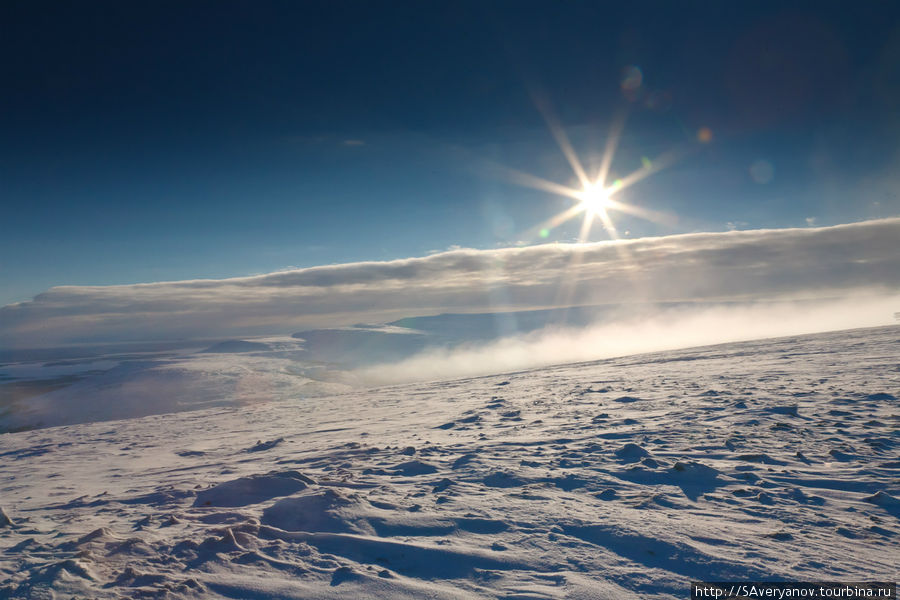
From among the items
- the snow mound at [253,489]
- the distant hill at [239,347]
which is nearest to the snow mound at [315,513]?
the snow mound at [253,489]

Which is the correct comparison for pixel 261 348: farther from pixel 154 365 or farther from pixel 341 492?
pixel 341 492

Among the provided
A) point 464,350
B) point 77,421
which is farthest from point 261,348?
point 77,421

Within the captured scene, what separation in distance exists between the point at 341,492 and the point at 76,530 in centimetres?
306

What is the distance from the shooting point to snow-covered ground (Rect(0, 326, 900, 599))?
4430mm

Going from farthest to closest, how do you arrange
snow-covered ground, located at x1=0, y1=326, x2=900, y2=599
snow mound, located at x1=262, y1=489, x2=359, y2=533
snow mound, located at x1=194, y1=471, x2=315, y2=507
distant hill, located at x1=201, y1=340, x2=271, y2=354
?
1. distant hill, located at x1=201, y1=340, x2=271, y2=354
2. snow mound, located at x1=194, y1=471, x2=315, y2=507
3. snow mound, located at x1=262, y1=489, x2=359, y2=533
4. snow-covered ground, located at x1=0, y1=326, x2=900, y2=599

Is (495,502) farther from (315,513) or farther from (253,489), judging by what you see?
(253,489)

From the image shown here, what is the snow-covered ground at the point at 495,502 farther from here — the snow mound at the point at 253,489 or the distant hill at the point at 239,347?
the distant hill at the point at 239,347

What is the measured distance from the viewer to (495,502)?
20.4 ft

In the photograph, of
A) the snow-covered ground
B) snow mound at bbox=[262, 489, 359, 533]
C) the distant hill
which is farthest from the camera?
the distant hill

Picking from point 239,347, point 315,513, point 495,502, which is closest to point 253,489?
point 315,513

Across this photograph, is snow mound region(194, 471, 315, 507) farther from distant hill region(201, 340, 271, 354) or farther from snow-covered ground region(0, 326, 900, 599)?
distant hill region(201, 340, 271, 354)

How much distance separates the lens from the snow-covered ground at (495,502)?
174 inches

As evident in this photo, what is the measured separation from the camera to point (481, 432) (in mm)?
10547

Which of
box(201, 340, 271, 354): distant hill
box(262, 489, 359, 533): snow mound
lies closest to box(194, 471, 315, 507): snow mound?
box(262, 489, 359, 533): snow mound
